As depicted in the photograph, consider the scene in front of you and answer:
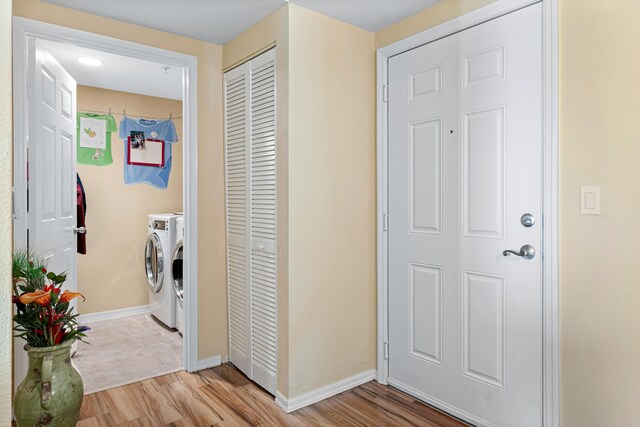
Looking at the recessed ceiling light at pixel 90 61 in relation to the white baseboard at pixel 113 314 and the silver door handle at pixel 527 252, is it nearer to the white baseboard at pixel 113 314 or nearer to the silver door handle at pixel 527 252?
the white baseboard at pixel 113 314

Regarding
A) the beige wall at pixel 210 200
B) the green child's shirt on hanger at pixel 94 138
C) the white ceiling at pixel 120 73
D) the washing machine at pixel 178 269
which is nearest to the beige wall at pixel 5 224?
the beige wall at pixel 210 200

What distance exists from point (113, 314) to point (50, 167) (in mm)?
2010

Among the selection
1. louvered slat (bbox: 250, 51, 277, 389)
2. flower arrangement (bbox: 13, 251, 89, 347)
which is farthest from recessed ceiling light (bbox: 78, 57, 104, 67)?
flower arrangement (bbox: 13, 251, 89, 347)

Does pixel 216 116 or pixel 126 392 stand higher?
pixel 216 116

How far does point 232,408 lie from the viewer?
2.31 m

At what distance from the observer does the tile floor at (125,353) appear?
2719 millimetres

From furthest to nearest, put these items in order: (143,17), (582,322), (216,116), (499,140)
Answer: (216,116)
(143,17)
(499,140)
(582,322)

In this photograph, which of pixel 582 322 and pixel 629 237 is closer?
pixel 629 237

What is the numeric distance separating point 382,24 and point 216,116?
1235mm

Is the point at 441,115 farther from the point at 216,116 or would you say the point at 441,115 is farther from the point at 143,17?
the point at 143,17

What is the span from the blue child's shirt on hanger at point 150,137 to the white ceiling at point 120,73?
0.29m

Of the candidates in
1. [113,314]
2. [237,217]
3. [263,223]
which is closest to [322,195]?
[263,223]

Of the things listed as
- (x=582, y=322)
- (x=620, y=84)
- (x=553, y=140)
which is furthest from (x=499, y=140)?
(x=582, y=322)

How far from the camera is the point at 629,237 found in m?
1.60
